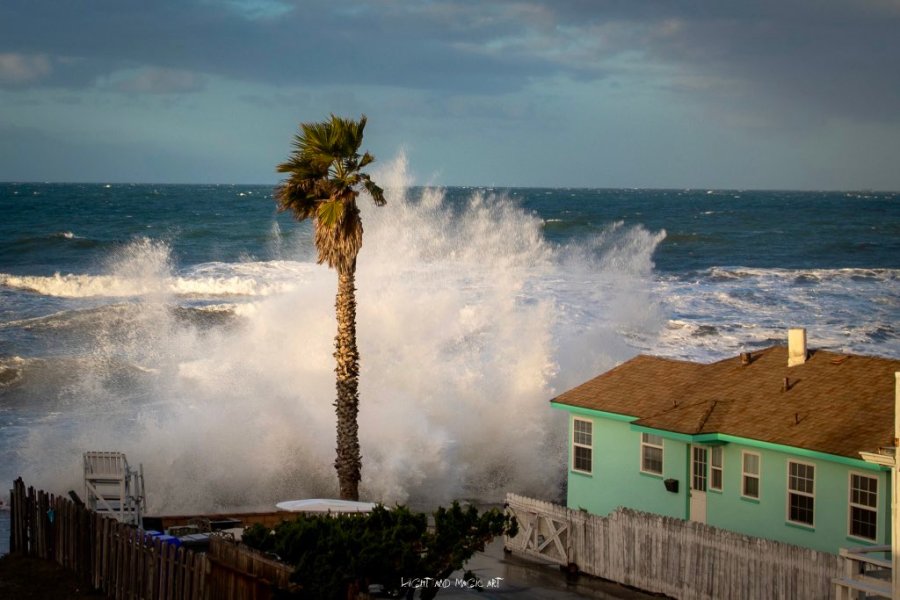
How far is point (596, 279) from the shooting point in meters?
60.6

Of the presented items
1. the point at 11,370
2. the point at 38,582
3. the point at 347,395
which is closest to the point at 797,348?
the point at 347,395

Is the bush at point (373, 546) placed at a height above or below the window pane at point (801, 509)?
above

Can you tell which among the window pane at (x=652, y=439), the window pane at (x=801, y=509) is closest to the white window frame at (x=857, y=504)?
the window pane at (x=801, y=509)

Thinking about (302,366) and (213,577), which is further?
(302,366)

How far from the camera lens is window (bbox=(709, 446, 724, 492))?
20.7 meters

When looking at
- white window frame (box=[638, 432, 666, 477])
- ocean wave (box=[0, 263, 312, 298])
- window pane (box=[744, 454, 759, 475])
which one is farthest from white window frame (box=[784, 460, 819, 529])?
ocean wave (box=[0, 263, 312, 298])

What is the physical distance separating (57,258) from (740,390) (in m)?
62.6

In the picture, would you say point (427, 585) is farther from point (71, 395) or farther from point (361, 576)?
point (71, 395)

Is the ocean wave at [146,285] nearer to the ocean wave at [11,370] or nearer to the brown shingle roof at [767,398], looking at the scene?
the ocean wave at [11,370]

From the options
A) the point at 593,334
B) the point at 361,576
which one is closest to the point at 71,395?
the point at 593,334

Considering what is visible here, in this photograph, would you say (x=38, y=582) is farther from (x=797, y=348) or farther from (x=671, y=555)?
(x=797, y=348)

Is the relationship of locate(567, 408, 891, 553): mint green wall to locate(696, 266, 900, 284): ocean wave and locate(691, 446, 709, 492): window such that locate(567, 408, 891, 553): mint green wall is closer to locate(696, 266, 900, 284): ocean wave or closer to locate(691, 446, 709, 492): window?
locate(691, 446, 709, 492): window

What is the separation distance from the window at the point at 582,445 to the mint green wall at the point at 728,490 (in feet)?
0.46

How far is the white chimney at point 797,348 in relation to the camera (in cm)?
2159
